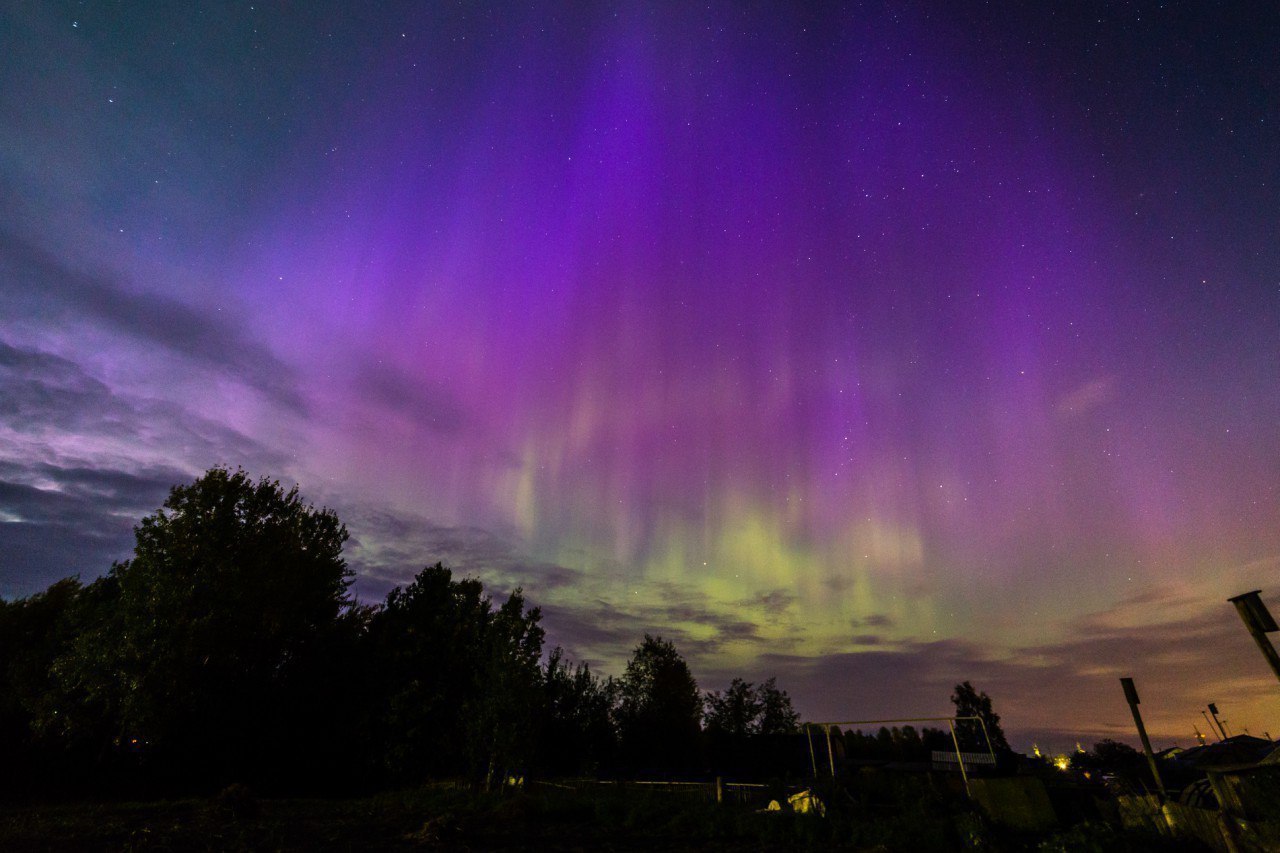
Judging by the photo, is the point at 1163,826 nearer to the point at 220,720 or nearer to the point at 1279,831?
the point at 1279,831

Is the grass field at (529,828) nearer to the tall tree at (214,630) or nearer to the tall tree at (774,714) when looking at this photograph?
the tall tree at (214,630)

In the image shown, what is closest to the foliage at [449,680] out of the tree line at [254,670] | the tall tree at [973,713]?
the tree line at [254,670]

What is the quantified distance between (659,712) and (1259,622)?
62.1 m

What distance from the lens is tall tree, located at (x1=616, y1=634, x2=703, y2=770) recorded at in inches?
2422

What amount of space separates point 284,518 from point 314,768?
17.4 metres

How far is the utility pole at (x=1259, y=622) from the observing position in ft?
34.6

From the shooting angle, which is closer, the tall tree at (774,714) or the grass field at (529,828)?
the grass field at (529,828)

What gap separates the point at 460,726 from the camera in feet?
112

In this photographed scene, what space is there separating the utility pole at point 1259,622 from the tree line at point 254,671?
2766 centimetres

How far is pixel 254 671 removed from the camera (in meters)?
37.3

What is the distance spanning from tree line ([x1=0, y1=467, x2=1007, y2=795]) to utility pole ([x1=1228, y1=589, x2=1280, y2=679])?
2766cm

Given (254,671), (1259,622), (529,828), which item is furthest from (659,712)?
(1259,622)

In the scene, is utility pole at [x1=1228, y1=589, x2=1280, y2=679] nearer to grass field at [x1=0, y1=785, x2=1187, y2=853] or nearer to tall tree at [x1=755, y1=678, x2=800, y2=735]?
grass field at [x1=0, y1=785, x2=1187, y2=853]

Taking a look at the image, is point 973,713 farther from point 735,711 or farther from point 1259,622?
point 1259,622
